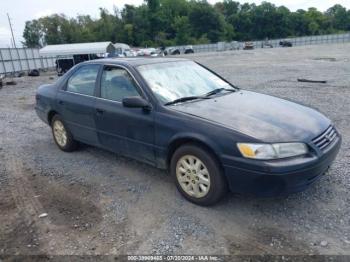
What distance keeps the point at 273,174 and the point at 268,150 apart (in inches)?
8.9

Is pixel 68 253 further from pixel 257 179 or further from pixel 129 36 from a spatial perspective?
pixel 129 36

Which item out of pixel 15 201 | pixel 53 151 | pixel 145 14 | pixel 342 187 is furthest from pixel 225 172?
pixel 145 14

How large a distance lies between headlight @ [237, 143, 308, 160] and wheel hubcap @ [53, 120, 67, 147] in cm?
339

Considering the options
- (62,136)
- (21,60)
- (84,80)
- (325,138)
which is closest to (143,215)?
(325,138)

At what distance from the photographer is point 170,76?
4.21 meters

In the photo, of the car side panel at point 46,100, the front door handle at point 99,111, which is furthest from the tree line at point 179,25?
the front door handle at point 99,111

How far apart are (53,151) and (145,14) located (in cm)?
10249

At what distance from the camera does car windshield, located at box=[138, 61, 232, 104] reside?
12.9ft

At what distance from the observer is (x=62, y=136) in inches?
214

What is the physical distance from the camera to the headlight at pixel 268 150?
298cm

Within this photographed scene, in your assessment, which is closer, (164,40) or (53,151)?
(53,151)

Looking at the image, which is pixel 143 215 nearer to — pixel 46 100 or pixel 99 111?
pixel 99 111

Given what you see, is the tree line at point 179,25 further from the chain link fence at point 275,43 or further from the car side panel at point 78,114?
the car side panel at point 78,114

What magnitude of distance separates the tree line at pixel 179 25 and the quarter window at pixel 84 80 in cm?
8744
